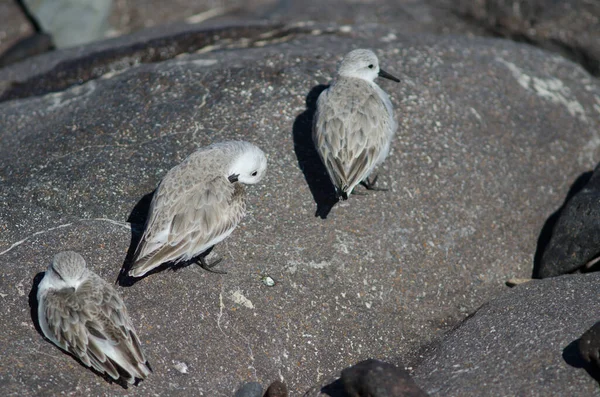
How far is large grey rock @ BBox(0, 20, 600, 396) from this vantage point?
17.5 feet

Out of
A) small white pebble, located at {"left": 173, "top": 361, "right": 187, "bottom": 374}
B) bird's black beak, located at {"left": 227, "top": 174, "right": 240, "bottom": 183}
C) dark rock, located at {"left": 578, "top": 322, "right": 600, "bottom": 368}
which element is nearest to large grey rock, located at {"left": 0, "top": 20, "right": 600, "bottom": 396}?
small white pebble, located at {"left": 173, "top": 361, "right": 187, "bottom": 374}

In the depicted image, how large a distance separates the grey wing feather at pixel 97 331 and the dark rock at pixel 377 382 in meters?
1.43

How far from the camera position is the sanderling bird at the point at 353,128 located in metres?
6.02

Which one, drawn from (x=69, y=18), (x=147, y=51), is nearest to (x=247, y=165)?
(x=147, y=51)

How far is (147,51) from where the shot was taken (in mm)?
9016

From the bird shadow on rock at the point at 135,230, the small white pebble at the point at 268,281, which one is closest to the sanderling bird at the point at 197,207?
the bird shadow on rock at the point at 135,230

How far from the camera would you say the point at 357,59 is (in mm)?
6766

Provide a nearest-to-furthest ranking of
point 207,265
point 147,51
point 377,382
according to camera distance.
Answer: point 377,382 < point 207,265 < point 147,51

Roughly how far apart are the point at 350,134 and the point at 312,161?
24.1 inches

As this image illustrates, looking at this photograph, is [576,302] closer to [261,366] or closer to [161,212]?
[261,366]

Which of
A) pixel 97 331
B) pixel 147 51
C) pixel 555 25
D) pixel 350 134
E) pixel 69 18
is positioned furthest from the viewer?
pixel 69 18

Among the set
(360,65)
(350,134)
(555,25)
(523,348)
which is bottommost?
(555,25)

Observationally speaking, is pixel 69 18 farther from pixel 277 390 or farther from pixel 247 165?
pixel 277 390

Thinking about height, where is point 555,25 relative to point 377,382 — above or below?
below
